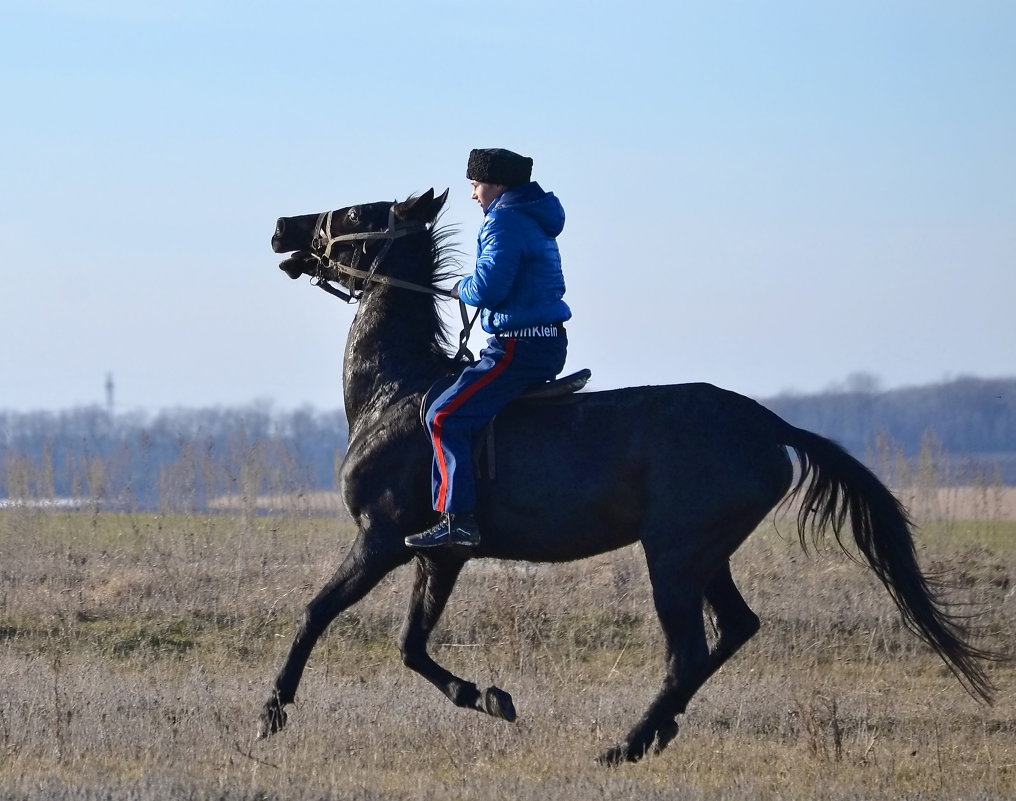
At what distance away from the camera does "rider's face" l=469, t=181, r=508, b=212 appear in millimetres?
7398

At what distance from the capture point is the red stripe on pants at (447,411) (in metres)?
7.05

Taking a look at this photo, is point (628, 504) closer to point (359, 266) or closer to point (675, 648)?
point (675, 648)

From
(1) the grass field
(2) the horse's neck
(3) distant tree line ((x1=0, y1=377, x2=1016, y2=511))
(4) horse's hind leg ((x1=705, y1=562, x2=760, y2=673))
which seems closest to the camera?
(1) the grass field

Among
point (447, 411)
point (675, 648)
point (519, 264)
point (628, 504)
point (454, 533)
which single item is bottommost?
point (675, 648)

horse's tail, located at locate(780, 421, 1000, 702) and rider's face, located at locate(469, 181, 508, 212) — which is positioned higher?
rider's face, located at locate(469, 181, 508, 212)

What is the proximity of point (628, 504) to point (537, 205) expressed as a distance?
62.3 inches

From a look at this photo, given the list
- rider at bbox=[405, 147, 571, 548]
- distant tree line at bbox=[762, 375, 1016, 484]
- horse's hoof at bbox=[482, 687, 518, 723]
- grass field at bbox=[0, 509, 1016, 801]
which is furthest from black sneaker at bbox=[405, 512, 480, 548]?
distant tree line at bbox=[762, 375, 1016, 484]

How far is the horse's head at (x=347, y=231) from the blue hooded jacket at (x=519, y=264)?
706 millimetres

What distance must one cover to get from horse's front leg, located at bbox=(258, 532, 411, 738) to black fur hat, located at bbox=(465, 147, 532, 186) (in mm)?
1908

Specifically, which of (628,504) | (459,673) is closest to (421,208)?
(628,504)

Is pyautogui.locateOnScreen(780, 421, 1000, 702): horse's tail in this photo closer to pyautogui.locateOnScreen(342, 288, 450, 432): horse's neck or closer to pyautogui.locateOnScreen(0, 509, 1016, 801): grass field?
pyautogui.locateOnScreen(0, 509, 1016, 801): grass field

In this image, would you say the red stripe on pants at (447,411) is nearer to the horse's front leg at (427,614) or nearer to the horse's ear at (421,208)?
the horse's front leg at (427,614)

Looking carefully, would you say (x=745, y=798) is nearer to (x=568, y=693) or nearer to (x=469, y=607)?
(x=568, y=693)

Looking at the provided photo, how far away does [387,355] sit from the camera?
7695mm
